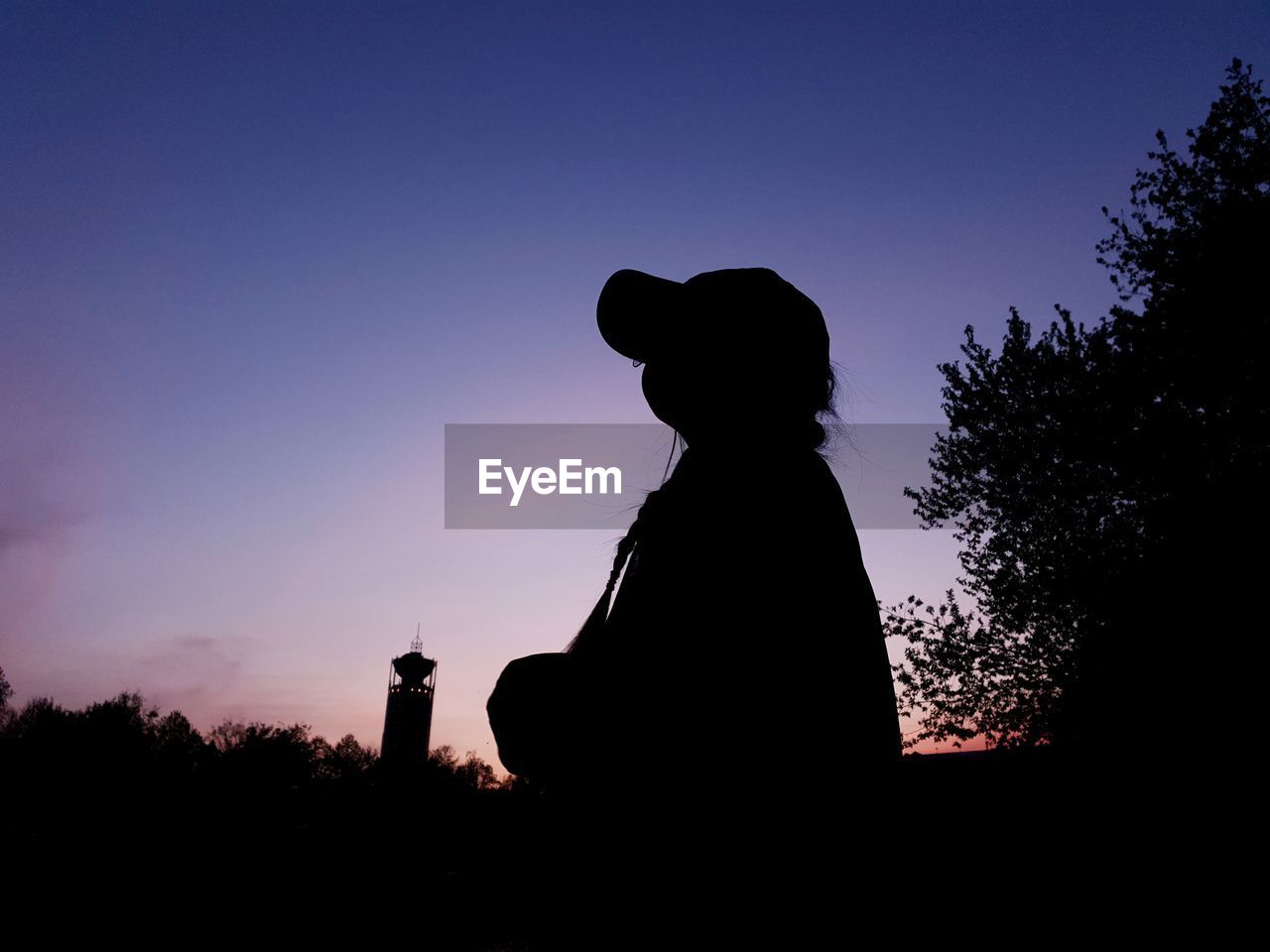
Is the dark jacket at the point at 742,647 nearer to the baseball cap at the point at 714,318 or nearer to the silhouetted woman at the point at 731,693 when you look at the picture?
the silhouetted woman at the point at 731,693

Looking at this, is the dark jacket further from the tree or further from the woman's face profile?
the tree

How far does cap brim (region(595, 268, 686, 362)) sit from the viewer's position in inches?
55.7

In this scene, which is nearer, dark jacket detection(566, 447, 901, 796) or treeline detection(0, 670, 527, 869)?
dark jacket detection(566, 447, 901, 796)

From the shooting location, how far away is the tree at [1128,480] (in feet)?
34.3

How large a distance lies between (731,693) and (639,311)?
802mm

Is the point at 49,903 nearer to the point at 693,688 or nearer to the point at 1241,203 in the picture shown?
the point at 693,688

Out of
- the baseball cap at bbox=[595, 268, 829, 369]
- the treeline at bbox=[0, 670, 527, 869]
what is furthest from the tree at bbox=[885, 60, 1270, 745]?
the treeline at bbox=[0, 670, 527, 869]

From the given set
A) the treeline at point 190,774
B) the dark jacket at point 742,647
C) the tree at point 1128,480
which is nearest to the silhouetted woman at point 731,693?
the dark jacket at point 742,647

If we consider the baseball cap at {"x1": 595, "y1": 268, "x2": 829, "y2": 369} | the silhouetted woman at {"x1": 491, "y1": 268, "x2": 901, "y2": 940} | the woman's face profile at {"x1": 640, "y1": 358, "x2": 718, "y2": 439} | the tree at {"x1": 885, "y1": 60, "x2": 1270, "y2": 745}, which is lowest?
the silhouetted woman at {"x1": 491, "y1": 268, "x2": 901, "y2": 940}

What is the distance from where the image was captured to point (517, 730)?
1.13 m

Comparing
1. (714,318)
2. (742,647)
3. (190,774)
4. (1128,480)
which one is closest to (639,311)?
(714,318)

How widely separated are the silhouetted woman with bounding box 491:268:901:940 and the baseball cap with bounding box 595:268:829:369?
19cm

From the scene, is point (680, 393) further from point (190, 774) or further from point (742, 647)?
point (190, 774)

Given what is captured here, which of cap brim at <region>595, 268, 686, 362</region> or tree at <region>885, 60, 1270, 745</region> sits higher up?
tree at <region>885, 60, 1270, 745</region>
